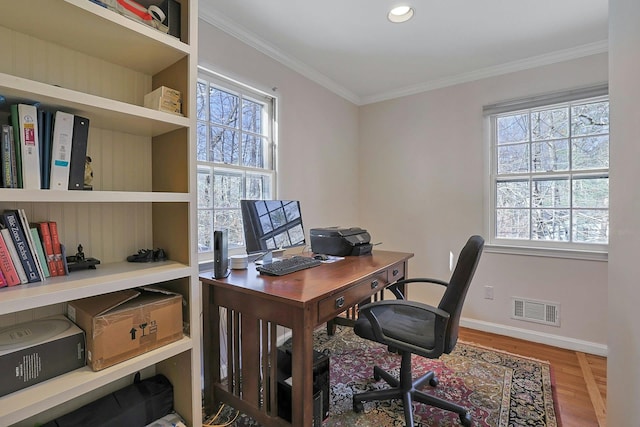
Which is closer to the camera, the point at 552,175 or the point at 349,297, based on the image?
the point at 349,297

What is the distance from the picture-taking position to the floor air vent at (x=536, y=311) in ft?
8.48

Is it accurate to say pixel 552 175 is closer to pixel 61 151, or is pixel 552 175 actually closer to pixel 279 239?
pixel 279 239

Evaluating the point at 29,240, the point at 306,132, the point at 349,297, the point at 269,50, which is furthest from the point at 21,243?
the point at 306,132

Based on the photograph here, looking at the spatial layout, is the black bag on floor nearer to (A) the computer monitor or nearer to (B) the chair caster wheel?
(A) the computer monitor

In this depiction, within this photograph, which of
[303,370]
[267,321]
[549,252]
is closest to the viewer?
[303,370]

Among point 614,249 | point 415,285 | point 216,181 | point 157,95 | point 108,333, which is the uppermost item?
point 157,95

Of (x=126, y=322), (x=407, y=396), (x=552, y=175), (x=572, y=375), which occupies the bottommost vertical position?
(x=572, y=375)

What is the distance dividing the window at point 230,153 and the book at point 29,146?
101 cm

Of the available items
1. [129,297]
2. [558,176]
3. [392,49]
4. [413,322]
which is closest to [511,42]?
[392,49]

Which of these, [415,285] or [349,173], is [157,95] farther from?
[415,285]

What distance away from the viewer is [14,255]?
0.97 meters

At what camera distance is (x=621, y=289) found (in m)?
1.18

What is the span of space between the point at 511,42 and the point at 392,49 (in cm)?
91

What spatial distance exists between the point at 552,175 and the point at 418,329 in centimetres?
201
